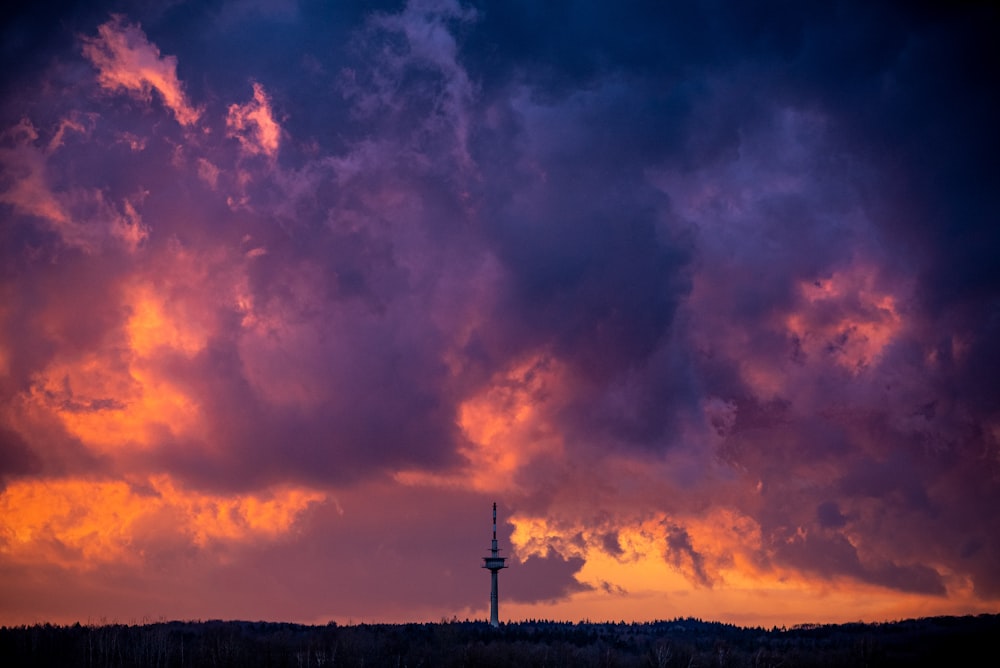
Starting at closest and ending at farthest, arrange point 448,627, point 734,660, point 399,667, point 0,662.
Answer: point 0,662
point 399,667
point 734,660
point 448,627

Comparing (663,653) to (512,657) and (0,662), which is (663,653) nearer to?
(512,657)

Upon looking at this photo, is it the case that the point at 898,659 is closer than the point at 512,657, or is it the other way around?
the point at 512,657

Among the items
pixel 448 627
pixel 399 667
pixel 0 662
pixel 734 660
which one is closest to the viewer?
pixel 0 662

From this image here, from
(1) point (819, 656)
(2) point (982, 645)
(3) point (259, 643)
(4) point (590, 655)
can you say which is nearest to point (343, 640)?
(3) point (259, 643)

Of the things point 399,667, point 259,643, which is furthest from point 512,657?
point 259,643

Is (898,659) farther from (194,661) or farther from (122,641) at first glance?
(122,641)

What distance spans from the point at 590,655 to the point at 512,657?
53.9ft

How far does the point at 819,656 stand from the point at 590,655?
31.4 meters

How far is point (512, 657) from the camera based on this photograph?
138 metres

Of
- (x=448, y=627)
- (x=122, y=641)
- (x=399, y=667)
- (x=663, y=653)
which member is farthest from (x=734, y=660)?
(x=122, y=641)

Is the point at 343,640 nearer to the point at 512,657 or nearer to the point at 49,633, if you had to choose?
the point at 512,657

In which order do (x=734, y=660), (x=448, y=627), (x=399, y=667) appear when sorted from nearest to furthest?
(x=399, y=667) → (x=734, y=660) → (x=448, y=627)

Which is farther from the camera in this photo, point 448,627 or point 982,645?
point 448,627

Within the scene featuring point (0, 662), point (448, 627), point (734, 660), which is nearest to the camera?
point (0, 662)
